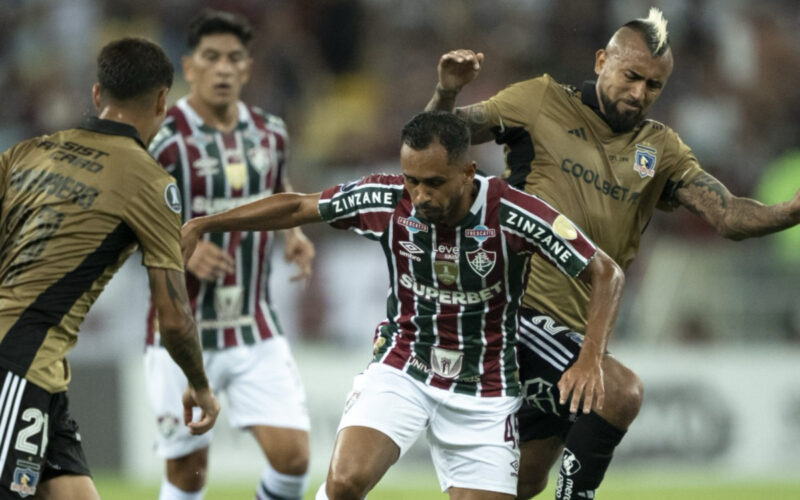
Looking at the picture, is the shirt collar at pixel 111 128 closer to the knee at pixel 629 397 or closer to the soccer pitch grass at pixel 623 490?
the knee at pixel 629 397

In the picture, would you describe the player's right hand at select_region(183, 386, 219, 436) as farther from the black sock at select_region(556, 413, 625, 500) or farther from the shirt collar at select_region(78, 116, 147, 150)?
the black sock at select_region(556, 413, 625, 500)

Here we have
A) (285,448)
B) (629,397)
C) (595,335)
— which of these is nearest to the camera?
(595,335)

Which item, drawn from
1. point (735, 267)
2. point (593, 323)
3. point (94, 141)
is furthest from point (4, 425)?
point (735, 267)

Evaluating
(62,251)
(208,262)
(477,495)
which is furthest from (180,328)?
(208,262)

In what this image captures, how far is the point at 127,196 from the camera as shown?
16.0 ft

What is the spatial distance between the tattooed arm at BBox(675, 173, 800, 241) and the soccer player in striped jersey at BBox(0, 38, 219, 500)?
2.54m

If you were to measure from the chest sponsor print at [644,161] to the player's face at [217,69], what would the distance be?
8.33 ft

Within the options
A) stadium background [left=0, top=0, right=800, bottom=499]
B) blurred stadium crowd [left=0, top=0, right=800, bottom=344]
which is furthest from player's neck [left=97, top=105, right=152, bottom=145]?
blurred stadium crowd [left=0, top=0, right=800, bottom=344]

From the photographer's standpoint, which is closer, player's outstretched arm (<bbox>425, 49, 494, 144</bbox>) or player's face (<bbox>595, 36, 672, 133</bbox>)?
player's outstretched arm (<bbox>425, 49, 494, 144</bbox>)

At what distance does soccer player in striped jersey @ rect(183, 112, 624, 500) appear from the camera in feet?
17.6

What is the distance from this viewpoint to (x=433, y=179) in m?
5.30

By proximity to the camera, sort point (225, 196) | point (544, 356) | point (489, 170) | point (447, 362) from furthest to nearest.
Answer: point (489, 170), point (225, 196), point (544, 356), point (447, 362)

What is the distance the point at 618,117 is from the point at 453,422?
1.63 m

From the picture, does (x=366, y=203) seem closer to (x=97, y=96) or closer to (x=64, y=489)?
(x=97, y=96)
